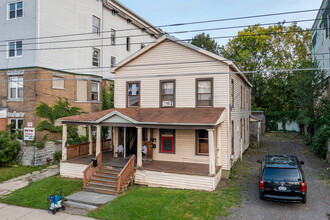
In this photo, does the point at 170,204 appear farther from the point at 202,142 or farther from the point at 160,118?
the point at 202,142

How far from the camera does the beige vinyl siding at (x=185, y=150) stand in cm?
1524

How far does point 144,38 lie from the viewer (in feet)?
109

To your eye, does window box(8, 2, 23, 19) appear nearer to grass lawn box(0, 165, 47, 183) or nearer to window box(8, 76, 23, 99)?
window box(8, 76, 23, 99)

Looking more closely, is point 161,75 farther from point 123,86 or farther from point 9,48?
point 9,48

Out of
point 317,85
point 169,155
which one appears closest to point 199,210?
point 169,155

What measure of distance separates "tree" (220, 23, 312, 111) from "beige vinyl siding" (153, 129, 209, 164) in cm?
2640

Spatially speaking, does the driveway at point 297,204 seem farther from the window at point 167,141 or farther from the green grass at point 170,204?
the window at point 167,141

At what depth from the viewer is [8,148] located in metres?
17.7

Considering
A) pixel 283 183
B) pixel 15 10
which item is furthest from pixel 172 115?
pixel 15 10

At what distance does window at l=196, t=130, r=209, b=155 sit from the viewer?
49.6 feet

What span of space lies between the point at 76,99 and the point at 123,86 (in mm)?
7072

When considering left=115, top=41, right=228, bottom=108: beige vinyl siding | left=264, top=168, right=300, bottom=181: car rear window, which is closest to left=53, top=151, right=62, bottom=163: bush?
left=115, top=41, right=228, bottom=108: beige vinyl siding

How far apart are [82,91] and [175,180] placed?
550 inches

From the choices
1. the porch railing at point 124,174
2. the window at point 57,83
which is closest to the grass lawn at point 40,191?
the porch railing at point 124,174
